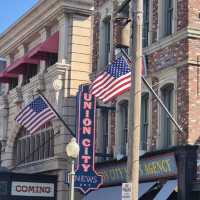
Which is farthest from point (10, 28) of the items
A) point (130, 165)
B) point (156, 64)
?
point (130, 165)

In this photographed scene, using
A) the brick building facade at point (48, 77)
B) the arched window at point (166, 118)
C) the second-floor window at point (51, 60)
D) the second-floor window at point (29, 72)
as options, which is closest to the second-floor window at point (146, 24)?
the arched window at point (166, 118)

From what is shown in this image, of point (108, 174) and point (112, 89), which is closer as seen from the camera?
point (112, 89)

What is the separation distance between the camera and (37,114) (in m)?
26.6

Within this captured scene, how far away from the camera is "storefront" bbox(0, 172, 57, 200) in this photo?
96.6ft

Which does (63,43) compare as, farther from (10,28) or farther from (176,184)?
(176,184)

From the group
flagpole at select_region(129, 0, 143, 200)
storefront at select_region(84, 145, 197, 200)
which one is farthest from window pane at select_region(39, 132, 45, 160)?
flagpole at select_region(129, 0, 143, 200)

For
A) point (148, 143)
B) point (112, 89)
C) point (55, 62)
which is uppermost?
point (55, 62)

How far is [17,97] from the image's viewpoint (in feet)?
114

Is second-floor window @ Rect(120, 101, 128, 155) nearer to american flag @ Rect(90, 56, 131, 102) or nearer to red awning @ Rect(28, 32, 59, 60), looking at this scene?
american flag @ Rect(90, 56, 131, 102)

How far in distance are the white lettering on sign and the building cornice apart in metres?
7.98

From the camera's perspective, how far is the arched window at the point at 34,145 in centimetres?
3102

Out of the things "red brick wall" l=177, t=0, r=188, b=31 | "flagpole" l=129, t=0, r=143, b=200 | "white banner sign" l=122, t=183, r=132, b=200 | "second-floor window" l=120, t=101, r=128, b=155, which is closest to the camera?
"white banner sign" l=122, t=183, r=132, b=200

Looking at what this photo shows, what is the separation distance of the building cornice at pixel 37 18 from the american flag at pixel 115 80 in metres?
8.96

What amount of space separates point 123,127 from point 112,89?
4179 millimetres
